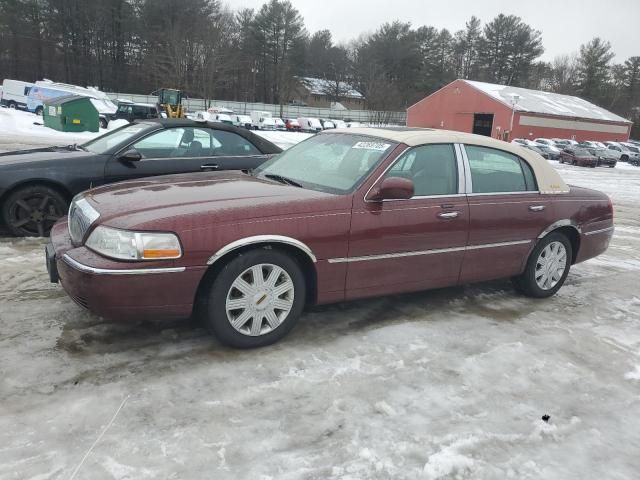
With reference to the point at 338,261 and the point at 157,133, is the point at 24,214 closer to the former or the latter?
the point at 157,133

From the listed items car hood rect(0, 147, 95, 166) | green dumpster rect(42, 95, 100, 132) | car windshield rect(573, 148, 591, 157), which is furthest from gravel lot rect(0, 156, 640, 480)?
car windshield rect(573, 148, 591, 157)

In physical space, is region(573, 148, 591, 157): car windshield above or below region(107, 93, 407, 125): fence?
below

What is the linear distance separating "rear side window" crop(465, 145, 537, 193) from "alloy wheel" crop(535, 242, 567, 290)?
66 centimetres

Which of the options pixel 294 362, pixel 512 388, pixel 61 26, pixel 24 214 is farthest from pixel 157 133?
Result: pixel 61 26

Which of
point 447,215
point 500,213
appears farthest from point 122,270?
point 500,213

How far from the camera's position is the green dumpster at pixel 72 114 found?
80.5 ft

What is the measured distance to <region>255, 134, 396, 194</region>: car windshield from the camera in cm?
405

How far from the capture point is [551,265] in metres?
5.14

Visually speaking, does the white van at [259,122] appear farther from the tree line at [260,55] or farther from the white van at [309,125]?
the tree line at [260,55]

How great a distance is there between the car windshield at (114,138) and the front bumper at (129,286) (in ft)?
10.7

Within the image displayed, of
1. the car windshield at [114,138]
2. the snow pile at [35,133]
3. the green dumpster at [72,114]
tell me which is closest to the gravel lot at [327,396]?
the car windshield at [114,138]

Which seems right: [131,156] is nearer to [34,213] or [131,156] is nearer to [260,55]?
[34,213]

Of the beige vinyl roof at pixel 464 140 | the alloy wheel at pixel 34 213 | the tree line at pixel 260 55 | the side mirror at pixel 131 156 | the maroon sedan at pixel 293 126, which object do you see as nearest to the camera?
→ the beige vinyl roof at pixel 464 140

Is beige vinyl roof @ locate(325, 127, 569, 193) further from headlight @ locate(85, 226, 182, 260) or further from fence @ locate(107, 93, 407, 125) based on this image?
fence @ locate(107, 93, 407, 125)
